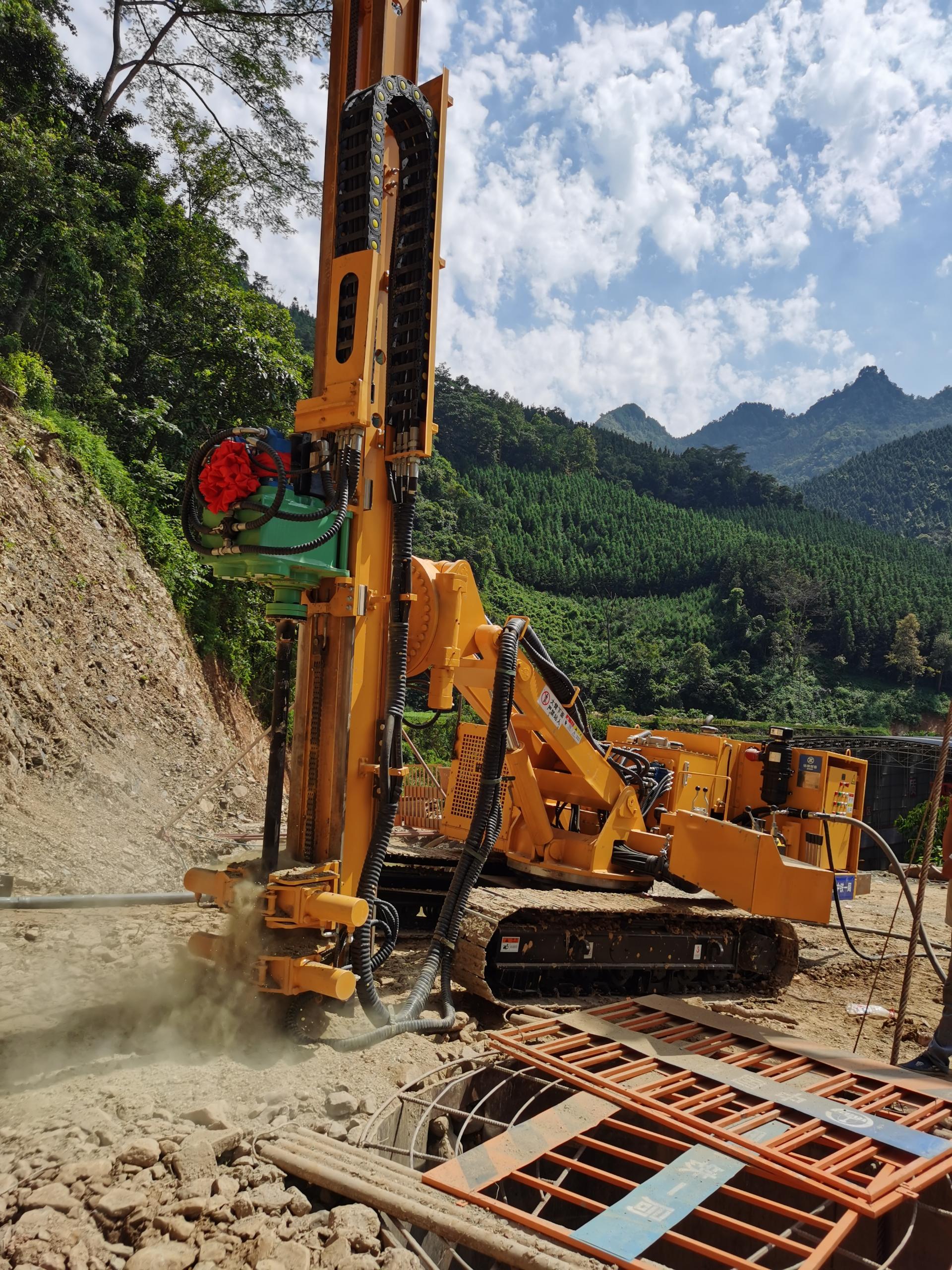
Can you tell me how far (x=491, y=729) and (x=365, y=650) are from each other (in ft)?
3.45

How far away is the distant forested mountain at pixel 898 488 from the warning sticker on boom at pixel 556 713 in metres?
128

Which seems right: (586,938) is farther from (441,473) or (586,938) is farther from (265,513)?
(441,473)

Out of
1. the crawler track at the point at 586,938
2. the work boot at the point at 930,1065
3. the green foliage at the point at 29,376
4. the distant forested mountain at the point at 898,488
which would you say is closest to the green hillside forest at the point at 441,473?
the green foliage at the point at 29,376

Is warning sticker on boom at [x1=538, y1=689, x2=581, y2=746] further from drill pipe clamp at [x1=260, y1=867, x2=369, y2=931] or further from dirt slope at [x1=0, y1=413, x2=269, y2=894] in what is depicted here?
dirt slope at [x1=0, y1=413, x2=269, y2=894]

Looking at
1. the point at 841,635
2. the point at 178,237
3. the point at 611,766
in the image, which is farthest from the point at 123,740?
the point at 841,635

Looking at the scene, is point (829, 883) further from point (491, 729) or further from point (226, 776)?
point (226, 776)

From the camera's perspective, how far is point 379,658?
15.9ft

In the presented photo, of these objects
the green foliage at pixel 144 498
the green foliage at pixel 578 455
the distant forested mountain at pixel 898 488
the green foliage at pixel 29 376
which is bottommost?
the green foliage at pixel 144 498

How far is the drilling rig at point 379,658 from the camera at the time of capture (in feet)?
14.1

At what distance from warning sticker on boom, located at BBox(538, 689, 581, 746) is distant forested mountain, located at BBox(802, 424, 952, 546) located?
12842cm

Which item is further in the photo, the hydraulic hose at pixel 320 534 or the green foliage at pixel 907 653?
the green foliage at pixel 907 653

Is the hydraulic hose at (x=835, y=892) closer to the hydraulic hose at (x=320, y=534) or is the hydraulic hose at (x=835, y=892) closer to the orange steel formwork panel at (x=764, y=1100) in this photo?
the orange steel formwork panel at (x=764, y=1100)

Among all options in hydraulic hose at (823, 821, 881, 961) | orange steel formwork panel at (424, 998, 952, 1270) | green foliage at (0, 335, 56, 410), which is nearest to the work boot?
orange steel formwork panel at (424, 998, 952, 1270)

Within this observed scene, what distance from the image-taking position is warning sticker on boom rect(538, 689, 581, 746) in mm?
6234
